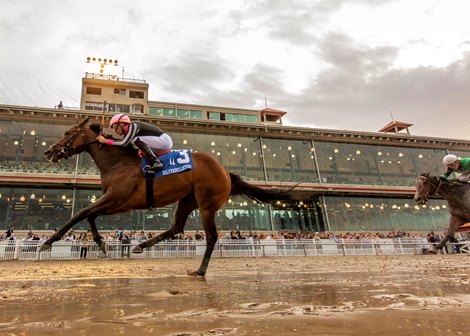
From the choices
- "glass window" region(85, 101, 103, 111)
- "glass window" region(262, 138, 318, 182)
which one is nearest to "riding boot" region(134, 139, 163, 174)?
"glass window" region(262, 138, 318, 182)

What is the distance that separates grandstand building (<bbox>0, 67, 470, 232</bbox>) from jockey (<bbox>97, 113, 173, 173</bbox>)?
16.7 meters

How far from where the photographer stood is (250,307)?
6.42 feet

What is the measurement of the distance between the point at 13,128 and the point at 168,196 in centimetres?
2891

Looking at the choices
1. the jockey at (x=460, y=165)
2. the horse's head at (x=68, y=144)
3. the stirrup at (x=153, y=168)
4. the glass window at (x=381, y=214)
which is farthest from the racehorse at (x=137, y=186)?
the glass window at (x=381, y=214)

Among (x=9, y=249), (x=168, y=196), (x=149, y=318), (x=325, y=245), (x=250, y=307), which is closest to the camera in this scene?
(x=149, y=318)

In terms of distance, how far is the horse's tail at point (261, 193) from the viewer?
5.97 metres

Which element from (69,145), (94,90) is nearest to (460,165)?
(69,145)

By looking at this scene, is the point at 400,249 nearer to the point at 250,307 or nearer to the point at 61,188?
the point at 250,307

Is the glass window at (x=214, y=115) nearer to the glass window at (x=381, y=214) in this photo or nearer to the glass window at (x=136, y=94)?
the glass window at (x=136, y=94)

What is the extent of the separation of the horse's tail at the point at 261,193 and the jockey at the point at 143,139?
5.42ft

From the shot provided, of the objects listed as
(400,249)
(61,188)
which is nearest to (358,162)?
(400,249)

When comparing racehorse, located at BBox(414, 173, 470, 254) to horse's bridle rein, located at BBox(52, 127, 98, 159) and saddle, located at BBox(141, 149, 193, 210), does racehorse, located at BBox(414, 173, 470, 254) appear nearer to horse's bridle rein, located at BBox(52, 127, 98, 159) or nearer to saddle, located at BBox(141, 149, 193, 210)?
saddle, located at BBox(141, 149, 193, 210)

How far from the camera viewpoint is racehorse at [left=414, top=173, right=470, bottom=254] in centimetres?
745

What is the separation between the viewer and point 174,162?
4984mm
